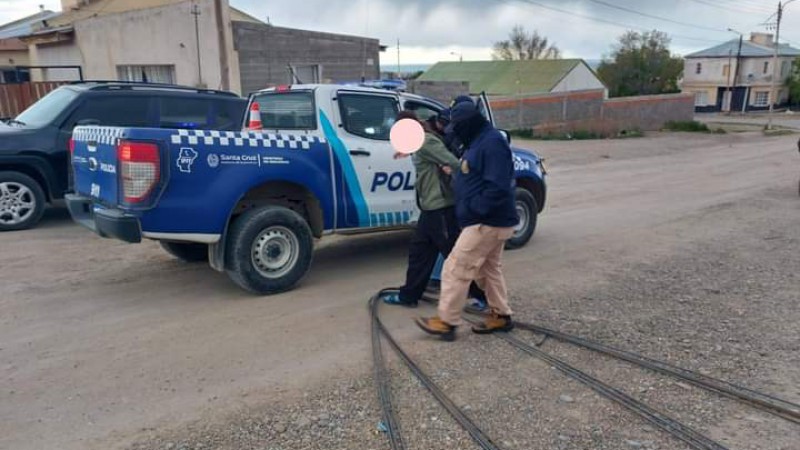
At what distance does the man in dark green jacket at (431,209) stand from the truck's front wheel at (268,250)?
1135 millimetres

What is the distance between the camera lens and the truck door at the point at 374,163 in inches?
258

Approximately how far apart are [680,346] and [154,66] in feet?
69.6

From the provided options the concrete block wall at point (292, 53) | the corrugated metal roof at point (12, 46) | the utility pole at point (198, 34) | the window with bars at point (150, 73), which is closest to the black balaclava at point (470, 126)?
the concrete block wall at point (292, 53)

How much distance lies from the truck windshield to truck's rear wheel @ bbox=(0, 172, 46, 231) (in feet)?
2.70

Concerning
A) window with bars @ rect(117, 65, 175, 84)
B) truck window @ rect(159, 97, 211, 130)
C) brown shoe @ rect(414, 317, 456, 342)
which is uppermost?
window with bars @ rect(117, 65, 175, 84)

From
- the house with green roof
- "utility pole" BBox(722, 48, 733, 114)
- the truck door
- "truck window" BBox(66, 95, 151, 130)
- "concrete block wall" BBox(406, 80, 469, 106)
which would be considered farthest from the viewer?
"utility pole" BBox(722, 48, 733, 114)

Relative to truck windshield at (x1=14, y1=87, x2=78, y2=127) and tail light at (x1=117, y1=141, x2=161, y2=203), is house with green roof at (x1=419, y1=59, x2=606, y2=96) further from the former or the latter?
tail light at (x1=117, y1=141, x2=161, y2=203)

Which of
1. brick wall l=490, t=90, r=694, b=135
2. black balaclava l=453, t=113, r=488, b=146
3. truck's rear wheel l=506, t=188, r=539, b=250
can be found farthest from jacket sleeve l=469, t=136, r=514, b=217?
brick wall l=490, t=90, r=694, b=135

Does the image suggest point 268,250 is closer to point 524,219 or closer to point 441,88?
point 524,219

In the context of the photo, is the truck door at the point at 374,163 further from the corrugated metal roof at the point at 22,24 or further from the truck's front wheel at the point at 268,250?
the corrugated metal roof at the point at 22,24

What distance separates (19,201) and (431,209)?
625 centimetres

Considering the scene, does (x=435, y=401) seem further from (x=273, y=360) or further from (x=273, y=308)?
(x=273, y=308)

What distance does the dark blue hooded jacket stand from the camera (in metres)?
4.70

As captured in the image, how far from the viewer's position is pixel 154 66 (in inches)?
869
